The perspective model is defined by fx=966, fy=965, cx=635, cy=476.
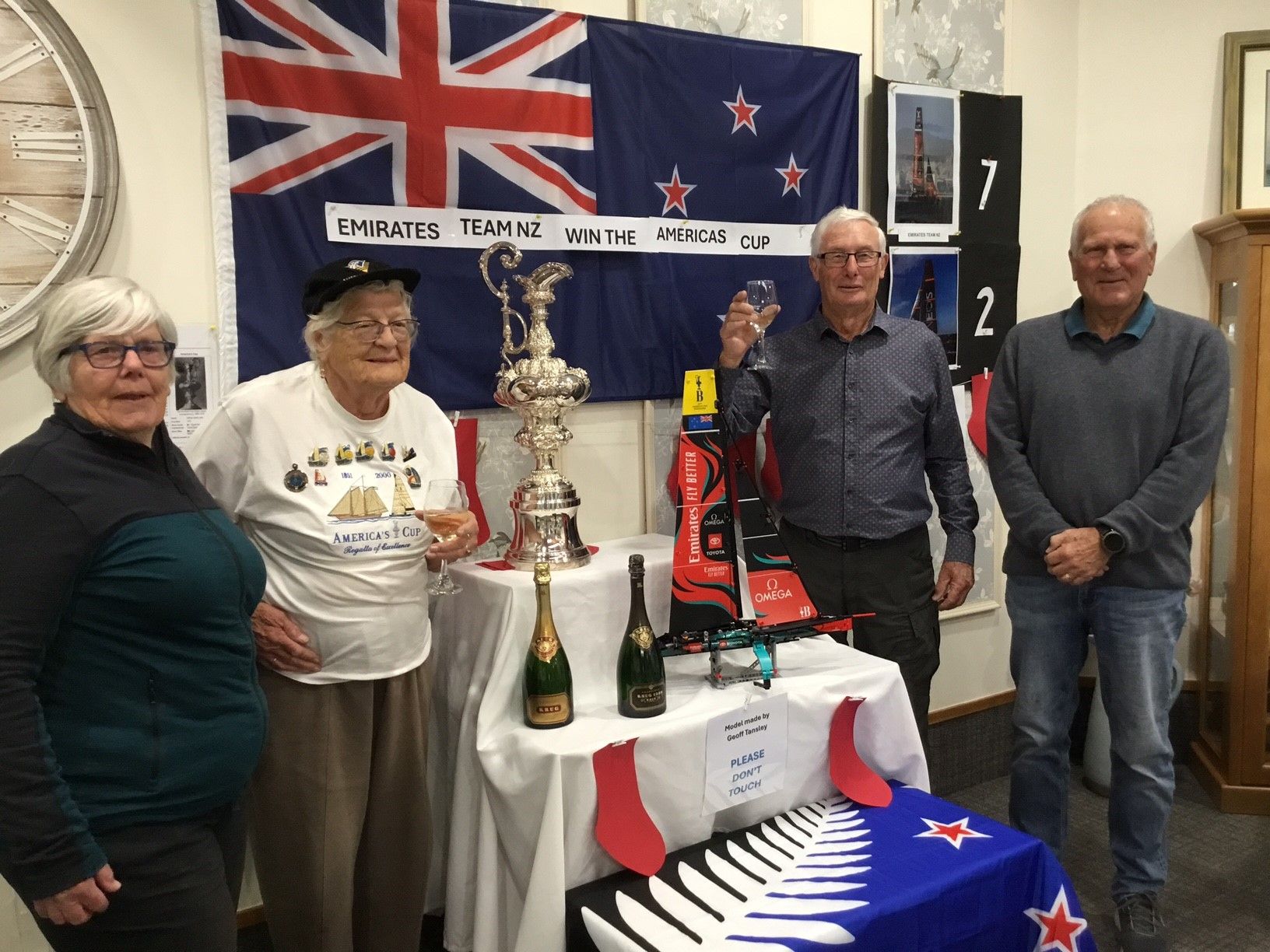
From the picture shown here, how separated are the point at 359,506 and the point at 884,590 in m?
1.31

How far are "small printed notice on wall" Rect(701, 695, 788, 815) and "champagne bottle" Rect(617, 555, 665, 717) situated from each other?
0.12m

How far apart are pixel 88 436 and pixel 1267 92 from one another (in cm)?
378

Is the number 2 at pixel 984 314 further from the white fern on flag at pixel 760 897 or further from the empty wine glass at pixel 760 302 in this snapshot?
the white fern on flag at pixel 760 897

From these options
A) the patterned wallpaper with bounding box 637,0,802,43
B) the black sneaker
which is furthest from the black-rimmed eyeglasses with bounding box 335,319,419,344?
the black sneaker

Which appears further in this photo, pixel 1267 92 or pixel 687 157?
pixel 1267 92

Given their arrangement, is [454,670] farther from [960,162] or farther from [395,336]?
[960,162]

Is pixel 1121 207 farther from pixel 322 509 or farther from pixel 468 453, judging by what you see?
pixel 322 509

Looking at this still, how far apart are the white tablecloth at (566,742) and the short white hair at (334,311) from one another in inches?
22.7

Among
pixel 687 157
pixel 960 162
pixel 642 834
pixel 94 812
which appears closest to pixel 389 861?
pixel 642 834

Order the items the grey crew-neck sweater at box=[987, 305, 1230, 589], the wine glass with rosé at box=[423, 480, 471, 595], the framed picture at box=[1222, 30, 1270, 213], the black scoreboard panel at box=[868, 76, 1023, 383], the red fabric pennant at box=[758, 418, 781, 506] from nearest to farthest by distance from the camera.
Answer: the wine glass with rosé at box=[423, 480, 471, 595] → the grey crew-neck sweater at box=[987, 305, 1230, 589] → the red fabric pennant at box=[758, 418, 781, 506] → the black scoreboard panel at box=[868, 76, 1023, 383] → the framed picture at box=[1222, 30, 1270, 213]

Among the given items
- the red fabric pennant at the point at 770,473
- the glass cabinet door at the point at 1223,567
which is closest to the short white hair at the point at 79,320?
the red fabric pennant at the point at 770,473

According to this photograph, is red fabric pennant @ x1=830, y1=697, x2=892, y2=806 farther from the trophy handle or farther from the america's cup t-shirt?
the trophy handle

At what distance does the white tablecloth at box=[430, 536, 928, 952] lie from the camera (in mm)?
1691

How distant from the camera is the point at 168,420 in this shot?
2.01 meters
